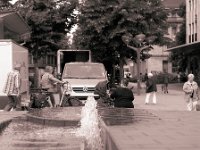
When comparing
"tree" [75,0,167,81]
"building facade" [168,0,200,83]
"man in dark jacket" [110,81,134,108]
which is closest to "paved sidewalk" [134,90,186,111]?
"man in dark jacket" [110,81,134,108]

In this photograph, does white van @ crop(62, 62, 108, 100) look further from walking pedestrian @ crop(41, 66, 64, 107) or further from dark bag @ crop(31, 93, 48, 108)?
dark bag @ crop(31, 93, 48, 108)

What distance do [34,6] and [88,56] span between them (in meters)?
15.9

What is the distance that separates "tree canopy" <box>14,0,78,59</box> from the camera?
46219mm

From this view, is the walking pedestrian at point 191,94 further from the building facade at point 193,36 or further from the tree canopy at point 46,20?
the building facade at point 193,36

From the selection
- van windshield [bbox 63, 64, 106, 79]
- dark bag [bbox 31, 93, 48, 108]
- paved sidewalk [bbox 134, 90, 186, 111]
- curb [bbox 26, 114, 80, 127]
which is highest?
van windshield [bbox 63, 64, 106, 79]

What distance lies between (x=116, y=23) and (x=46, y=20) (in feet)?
23.5

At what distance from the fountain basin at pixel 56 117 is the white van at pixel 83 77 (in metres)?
6.82

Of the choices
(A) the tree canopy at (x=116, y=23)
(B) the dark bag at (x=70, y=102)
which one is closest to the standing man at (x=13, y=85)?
(B) the dark bag at (x=70, y=102)

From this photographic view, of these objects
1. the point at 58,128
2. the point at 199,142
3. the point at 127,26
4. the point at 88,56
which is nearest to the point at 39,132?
the point at 58,128

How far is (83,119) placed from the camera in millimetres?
12828

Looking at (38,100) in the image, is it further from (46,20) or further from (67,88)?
(46,20)

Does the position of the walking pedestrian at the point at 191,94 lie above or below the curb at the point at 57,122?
above

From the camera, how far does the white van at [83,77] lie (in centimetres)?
2248

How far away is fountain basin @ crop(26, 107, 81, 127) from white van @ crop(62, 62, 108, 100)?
682 cm
